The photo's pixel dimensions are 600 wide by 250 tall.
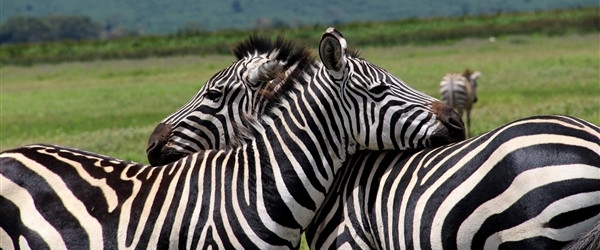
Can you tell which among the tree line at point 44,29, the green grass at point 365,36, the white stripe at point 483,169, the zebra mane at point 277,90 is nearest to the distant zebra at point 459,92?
the zebra mane at point 277,90

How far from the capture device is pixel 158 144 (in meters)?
6.16

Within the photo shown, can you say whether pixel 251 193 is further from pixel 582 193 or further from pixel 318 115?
pixel 582 193

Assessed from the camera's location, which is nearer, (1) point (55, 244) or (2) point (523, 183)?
(2) point (523, 183)

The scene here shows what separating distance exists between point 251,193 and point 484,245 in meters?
1.25

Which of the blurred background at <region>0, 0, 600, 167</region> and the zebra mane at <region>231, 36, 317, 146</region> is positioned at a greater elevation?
the zebra mane at <region>231, 36, 317, 146</region>

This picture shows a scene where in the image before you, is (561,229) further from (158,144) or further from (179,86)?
(179,86)

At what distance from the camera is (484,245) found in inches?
175

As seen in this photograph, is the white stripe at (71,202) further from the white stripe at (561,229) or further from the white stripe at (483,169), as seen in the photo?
the white stripe at (561,229)

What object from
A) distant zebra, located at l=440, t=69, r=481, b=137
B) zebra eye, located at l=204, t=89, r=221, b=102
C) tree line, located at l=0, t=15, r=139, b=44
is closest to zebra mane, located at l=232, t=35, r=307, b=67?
zebra eye, located at l=204, t=89, r=221, b=102

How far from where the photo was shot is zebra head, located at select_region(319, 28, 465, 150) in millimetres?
5090

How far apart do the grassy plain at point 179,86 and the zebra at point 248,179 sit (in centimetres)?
907

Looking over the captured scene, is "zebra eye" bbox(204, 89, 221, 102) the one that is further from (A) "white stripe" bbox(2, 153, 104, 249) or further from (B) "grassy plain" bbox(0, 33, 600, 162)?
(B) "grassy plain" bbox(0, 33, 600, 162)

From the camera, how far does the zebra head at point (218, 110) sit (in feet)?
20.3

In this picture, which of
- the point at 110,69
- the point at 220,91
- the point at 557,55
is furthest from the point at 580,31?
the point at 220,91
